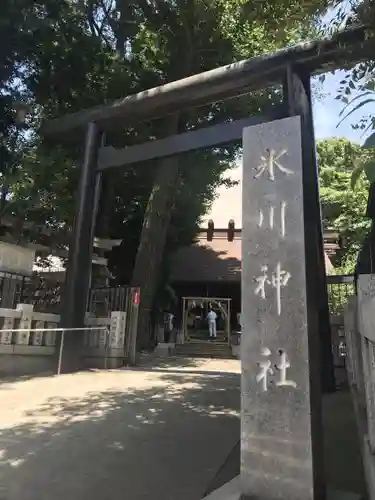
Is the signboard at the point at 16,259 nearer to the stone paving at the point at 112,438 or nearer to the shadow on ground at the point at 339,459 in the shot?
the stone paving at the point at 112,438

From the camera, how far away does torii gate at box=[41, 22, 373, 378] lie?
7070mm

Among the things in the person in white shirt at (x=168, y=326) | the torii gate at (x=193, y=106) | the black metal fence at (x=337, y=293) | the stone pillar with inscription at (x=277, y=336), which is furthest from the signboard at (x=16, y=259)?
the stone pillar with inscription at (x=277, y=336)

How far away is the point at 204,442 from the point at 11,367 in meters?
5.51

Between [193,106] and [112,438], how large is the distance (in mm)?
6820

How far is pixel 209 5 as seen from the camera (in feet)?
38.9

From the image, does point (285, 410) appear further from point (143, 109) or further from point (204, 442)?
point (143, 109)

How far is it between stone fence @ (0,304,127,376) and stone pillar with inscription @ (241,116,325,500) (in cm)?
584

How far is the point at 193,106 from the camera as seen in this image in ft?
30.3

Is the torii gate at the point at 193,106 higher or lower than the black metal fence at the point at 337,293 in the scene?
higher

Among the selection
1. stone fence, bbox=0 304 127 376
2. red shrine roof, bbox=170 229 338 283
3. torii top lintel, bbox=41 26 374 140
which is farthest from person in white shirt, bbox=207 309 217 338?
torii top lintel, bbox=41 26 374 140

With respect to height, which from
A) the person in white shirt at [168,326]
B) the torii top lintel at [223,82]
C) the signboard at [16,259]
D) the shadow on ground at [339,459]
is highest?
the torii top lintel at [223,82]

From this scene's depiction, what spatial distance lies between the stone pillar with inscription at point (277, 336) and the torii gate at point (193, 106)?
271 centimetres

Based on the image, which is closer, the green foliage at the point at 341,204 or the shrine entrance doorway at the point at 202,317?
the shrine entrance doorway at the point at 202,317

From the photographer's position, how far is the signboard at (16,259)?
Result: 35.5ft
